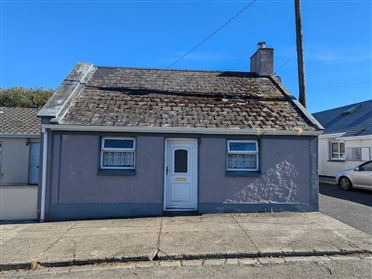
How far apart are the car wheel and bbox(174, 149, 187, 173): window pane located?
355 inches

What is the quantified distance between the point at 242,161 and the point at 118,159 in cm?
398

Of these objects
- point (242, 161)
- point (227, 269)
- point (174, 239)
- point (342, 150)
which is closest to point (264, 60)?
point (242, 161)

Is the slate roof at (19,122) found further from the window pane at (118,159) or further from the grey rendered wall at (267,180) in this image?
the grey rendered wall at (267,180)

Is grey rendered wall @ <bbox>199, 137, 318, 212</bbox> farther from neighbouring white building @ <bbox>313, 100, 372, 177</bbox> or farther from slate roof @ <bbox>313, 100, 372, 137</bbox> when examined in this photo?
slate roof @ <bbox>313, 100, 372, 137</bbox>

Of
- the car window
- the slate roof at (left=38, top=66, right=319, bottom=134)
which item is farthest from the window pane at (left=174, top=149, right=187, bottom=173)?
the car window

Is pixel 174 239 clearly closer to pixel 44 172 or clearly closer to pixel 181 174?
pixel 181 174

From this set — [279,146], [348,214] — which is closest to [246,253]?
[279,146]

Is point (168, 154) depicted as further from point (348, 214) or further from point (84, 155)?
point (348, 214)

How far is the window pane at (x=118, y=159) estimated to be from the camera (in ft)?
31.0

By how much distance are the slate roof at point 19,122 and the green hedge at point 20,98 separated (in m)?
→ 15.9

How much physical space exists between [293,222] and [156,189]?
4091mm

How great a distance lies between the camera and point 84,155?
9.25 m

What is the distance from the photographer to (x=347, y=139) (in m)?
17.1

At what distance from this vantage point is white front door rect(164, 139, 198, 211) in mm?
9703
